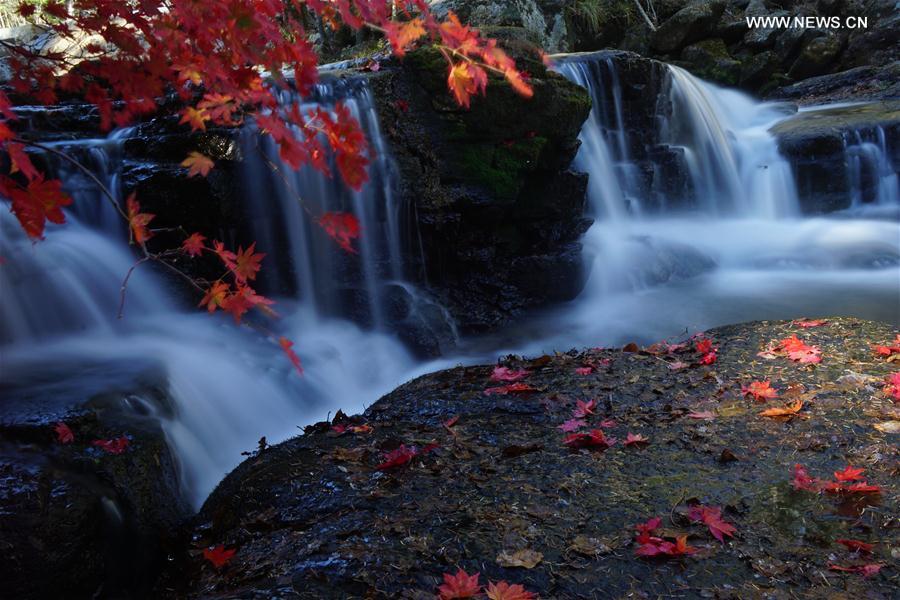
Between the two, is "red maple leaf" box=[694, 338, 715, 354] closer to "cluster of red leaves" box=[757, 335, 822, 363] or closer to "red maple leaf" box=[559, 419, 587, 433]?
"cluster of red leaves" box=[757, 335, 822, 363]

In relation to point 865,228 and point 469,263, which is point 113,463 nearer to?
point 469,263

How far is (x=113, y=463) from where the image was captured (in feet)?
9.53

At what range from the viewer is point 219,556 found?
91.5 inches

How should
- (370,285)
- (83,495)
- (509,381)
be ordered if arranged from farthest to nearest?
(370,285) → (509,381) → (83,495)

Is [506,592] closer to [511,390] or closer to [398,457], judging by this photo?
[398,457]

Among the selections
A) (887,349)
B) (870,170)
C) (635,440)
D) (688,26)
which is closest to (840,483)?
(635,440)

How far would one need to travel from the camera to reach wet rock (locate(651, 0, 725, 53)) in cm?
1478

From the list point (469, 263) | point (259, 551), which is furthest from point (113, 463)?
point (469, 263)

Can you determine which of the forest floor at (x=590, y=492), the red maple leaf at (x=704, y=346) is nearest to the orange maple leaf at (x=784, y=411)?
the forest floor at (x=590, y=492)

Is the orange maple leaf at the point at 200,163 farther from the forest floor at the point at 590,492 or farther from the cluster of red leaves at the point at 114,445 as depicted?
the forest floor at the point at 590,492

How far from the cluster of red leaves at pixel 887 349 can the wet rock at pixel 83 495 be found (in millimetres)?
4183

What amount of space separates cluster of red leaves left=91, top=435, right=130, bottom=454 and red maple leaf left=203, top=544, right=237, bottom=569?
916 mm

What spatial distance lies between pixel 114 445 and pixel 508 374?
2337 mm

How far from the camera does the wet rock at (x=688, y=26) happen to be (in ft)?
48.5
